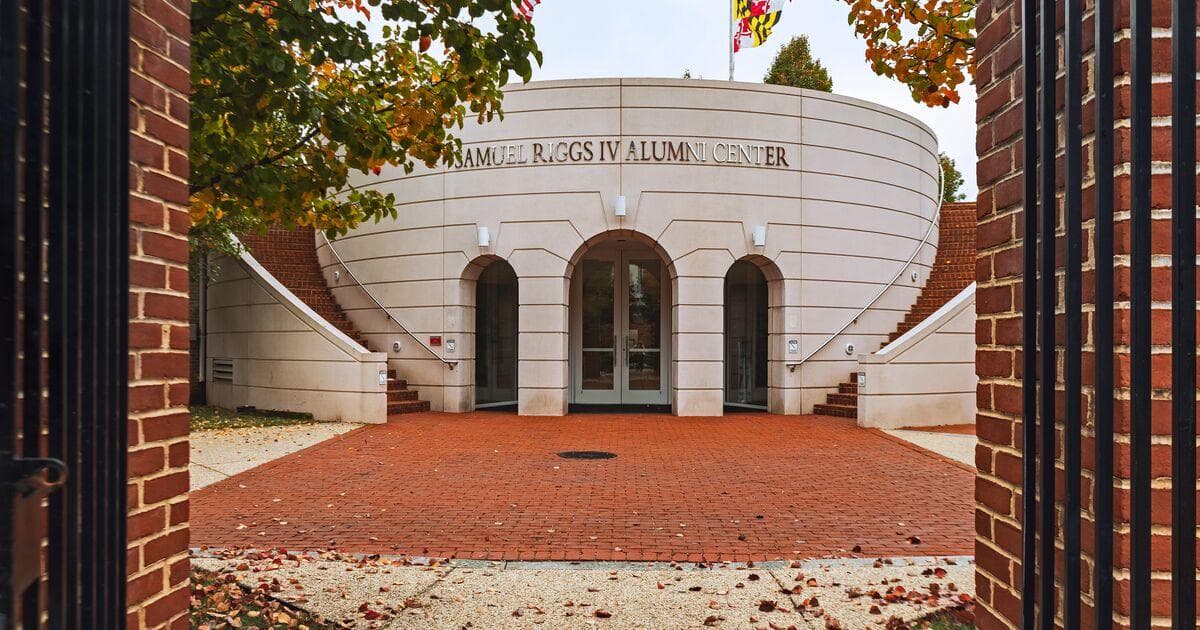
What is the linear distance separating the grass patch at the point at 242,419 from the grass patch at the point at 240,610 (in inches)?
374

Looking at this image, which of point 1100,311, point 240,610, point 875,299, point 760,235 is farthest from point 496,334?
point 1100,311

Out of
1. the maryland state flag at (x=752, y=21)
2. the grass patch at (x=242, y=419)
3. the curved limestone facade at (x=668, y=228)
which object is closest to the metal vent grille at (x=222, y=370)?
the grass patch at (x=242, y=419)

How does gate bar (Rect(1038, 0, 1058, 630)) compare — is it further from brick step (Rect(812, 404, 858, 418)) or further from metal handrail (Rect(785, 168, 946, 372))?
metal handrail (Rect(785, 168, 946, 372))

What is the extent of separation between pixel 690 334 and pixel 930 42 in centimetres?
883

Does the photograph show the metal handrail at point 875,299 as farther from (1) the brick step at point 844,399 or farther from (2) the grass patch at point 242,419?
(2) the grass patch at point 242,419

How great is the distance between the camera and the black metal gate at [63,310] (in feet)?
4.91

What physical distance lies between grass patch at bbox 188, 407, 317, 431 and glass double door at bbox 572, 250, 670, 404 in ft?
19.5

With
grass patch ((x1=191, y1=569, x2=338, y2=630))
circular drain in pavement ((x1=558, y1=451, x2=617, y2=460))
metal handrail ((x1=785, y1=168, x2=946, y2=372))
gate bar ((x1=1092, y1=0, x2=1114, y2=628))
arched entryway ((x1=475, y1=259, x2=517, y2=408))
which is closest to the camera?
gate bar ((x1=1092, y1=0, x2=1114, y2=628))

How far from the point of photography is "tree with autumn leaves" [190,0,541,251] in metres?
4.21

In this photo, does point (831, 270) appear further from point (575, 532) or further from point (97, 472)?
point (97, 472)

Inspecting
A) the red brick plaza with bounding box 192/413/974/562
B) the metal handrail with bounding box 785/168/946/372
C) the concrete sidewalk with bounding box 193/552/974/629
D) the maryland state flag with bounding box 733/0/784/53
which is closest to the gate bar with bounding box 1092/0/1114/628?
the concrete sidewalk with bounding box 193/552/974/629

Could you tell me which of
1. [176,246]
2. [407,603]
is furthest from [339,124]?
[407,603]

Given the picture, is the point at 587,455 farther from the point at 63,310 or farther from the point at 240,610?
the point at 63,310

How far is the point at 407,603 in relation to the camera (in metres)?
4.28
